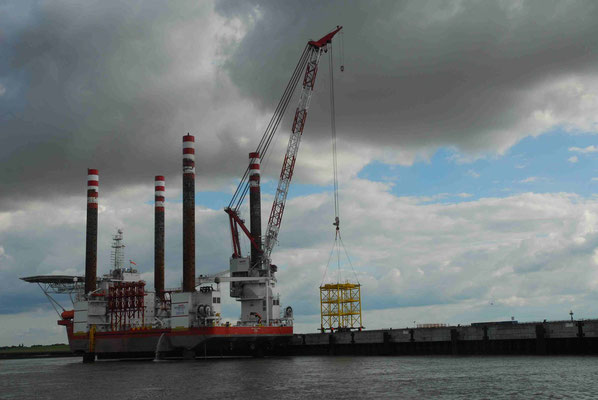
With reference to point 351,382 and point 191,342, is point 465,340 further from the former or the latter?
point 191,342

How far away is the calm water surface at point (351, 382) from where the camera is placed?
46.6 metres

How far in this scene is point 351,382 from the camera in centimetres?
5516

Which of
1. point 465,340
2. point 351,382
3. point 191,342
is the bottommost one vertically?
point 351,382

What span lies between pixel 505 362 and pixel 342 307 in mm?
36933

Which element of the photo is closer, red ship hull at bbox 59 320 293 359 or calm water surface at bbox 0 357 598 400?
calm water surface at bbox 0 357 598 400

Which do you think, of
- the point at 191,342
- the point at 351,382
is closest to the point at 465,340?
the point at 351,382

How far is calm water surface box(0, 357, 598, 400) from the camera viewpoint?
153 feet

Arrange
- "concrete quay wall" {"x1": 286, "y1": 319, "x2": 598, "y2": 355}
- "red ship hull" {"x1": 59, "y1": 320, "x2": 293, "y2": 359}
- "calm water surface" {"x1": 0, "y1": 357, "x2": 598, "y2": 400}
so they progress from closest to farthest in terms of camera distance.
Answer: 1. "calm water surface" {"x1": 0, "y1": 357, "x2": 598, "y2": 400}
2. "concrete quay wall" {"x1": 286, "y1": 319, "x2": 598, "y2": 355}
3. "red ship hull" {"x1": 59, "y1": 320, "x2": 293, "y2": 359}

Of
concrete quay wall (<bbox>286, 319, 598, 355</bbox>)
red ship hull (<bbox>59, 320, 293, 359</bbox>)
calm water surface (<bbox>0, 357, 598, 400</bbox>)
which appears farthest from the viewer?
red ship hull (<bbox>59, 320, 293, 359</bbox>)

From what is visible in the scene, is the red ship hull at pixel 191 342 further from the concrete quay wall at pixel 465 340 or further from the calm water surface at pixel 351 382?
the calm water surface at pixel 351 382

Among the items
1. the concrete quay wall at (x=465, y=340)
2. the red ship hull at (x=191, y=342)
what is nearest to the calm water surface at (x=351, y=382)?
the concrete quay wall at (x=465, y=340)

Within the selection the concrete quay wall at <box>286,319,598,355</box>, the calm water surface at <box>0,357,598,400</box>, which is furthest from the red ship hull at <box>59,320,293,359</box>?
the calm water surface at <box>0,357,598,400</box>

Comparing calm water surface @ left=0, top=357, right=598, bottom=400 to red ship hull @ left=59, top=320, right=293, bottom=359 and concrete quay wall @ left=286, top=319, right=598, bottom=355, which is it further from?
red ship hull @ left=59, top=320, right=293, bottom=359

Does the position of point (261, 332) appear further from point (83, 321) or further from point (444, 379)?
point (444, 379)
